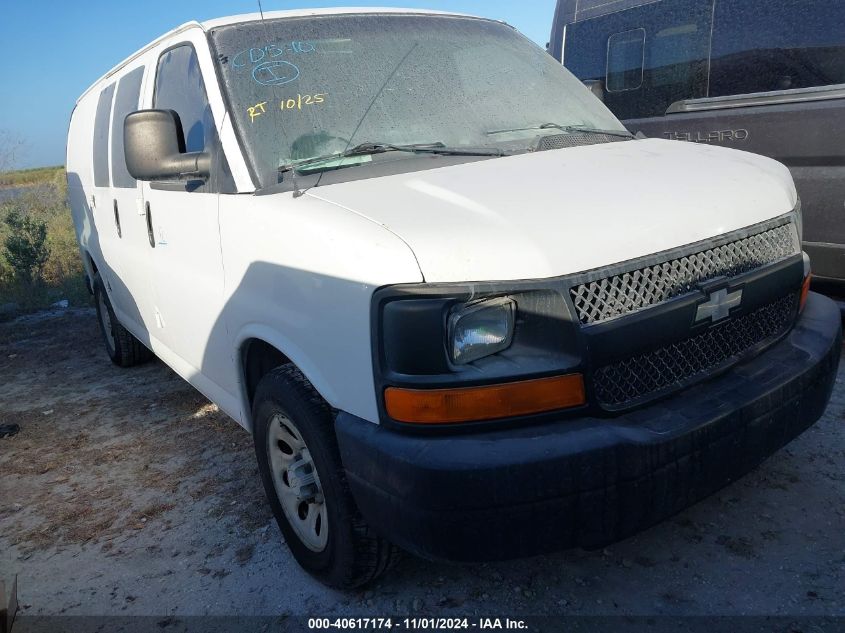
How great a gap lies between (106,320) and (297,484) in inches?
152

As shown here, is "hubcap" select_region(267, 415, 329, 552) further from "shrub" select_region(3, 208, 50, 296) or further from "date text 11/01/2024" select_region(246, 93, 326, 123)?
"shrub" select_region(3, 208, 50, 296)

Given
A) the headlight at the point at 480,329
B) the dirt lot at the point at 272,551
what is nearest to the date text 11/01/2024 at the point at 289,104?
the headlight at the point at 480,329

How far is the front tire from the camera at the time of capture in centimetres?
228

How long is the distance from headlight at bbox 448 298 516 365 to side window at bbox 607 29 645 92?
3664 millimetres

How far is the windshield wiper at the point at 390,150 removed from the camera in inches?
103

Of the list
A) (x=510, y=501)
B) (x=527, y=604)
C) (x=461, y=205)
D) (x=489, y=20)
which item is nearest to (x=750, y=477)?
(x=527, y=604)

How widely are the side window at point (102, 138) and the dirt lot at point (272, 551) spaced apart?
69.0 inches

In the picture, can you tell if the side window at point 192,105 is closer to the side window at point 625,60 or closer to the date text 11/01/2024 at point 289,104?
the date text 11/01/2024 at point 289,104

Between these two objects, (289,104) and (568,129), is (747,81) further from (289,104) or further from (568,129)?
(289,104)

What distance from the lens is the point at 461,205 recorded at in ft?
7.04

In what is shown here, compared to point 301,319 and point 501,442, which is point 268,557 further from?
point 501,442

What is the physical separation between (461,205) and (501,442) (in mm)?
722

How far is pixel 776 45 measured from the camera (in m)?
4.18

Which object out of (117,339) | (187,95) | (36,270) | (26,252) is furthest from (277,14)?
(36,270)
